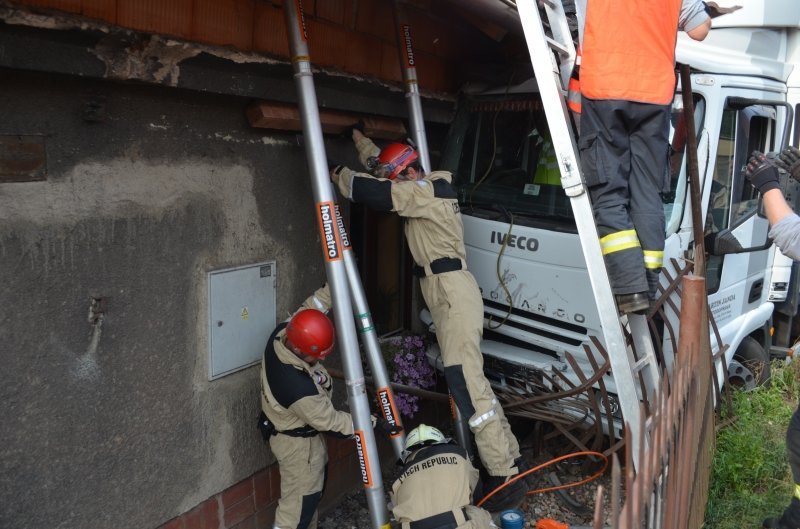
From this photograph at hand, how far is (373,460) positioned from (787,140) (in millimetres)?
3665

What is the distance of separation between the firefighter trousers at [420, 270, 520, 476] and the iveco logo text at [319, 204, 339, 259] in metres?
0.91

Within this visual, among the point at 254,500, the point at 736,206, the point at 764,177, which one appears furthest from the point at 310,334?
the point at 736,206

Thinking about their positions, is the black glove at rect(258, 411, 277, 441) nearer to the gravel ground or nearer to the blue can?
the gravel ground

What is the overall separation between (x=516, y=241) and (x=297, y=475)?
6.08ft

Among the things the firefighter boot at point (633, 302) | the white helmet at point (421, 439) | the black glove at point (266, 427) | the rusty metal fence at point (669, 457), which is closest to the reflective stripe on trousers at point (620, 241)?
the firefighter boot at point (633, 302)

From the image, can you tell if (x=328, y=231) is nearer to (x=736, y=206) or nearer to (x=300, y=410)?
(x=300, y=410)

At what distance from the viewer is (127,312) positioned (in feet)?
8.44

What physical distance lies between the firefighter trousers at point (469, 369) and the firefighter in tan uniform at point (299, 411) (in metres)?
0.73

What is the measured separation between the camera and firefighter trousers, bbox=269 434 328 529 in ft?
10.3

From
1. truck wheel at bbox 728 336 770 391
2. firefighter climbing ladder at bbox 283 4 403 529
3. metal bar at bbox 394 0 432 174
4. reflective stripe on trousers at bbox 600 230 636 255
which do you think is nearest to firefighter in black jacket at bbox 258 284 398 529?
firefighter climbing ladder at bbox 283 4 403 529

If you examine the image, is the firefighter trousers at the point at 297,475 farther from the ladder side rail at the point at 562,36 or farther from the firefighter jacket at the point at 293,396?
the ladder side rail at the point at 562,36

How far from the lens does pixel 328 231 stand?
9.52 feet

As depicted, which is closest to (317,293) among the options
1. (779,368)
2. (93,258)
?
(93,258)

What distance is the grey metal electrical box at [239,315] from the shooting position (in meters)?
3.00
